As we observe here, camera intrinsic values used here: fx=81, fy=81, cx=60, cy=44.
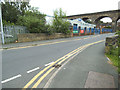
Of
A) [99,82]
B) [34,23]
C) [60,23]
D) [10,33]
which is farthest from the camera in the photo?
[60,23]

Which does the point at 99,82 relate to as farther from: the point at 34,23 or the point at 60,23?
the point at 60,23

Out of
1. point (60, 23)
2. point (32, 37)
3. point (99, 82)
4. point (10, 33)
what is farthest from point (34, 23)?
point (99, 82)

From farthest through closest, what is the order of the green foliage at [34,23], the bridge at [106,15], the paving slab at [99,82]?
the bridge at [106,15]
the green foliage at [34,23]
the paving slab at [99,82]

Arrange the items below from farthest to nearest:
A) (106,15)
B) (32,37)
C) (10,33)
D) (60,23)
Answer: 1. (106,15)
2. (60,23)
3. (32,37)
4. (10,33)

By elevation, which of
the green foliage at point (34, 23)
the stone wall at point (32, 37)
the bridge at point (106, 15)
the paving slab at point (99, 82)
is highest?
the bridge at point (106, 15)

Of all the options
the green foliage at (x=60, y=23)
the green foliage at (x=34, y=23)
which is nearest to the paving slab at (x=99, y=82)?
the green foliage at (x=34, y=23)

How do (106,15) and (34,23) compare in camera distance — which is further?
(106,15)

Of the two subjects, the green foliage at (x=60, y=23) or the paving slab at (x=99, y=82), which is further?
the green foliage at (x=60, y=23)

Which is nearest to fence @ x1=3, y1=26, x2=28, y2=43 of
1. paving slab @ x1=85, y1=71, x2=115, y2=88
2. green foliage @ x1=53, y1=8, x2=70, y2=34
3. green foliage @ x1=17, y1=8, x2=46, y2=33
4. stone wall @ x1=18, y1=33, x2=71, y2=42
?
stone wall @ x1=18, y1=33, x2=71, y2=42

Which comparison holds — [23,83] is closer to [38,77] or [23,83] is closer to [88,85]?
[38,77]

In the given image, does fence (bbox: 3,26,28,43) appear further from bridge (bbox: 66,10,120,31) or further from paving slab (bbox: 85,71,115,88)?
bridge (bbox: 66,10,120,31)

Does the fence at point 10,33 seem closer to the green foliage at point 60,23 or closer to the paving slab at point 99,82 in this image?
the green foliage at point 60,23

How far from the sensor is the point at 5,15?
22234 millimetres

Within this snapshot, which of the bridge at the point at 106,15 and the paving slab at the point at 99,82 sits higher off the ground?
the bridge at the point at 106,15
